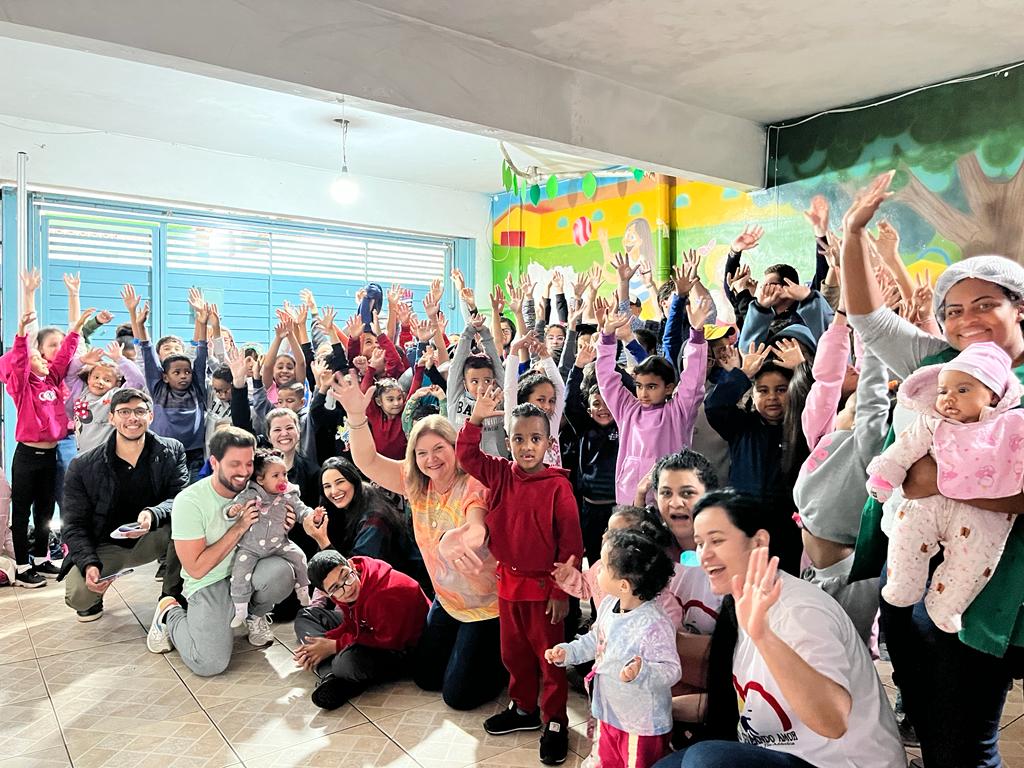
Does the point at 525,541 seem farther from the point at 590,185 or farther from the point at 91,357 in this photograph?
the point at 590,185

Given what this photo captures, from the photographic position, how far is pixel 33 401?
179 inches

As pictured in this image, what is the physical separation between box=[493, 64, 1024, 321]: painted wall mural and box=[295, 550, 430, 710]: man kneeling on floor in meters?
3.33

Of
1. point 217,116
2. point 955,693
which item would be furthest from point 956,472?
point 217,116

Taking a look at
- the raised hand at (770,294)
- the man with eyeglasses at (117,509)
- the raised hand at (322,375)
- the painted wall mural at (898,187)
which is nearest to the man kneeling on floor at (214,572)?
the man with eyeglasses at (117,509)

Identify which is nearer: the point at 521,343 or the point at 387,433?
the point at 521,343

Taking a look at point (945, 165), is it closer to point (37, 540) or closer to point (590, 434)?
point (590, 434)

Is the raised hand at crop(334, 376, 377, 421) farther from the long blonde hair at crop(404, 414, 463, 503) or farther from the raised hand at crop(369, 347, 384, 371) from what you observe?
the raised hand at crop(369, 347, 384, 371)

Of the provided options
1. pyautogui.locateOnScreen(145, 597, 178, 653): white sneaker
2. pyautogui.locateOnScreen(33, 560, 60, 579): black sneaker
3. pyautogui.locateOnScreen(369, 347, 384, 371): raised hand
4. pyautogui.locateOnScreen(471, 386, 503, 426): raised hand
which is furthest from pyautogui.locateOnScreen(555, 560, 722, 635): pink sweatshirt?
pyautogui.locateOnScreen(33, 560, 60, 579): black sneaker

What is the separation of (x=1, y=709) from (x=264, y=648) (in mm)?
1006

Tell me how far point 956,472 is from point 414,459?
6.45ft

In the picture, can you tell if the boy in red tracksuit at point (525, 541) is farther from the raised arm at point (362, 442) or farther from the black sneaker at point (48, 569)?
the black sneaker at point (48, 569)

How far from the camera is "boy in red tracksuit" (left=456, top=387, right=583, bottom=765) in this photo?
269 cm

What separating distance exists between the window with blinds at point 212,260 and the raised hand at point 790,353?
5.60m

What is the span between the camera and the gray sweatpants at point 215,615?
3.19 m
